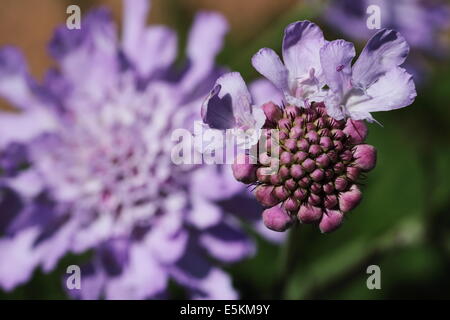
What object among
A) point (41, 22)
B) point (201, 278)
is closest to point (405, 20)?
point (201, 278)

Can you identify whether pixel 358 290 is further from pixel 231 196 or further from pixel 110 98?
pixel 110 98

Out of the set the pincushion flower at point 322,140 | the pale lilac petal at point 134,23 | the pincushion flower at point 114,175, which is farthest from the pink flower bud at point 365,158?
the pale lilac petal at point 134,23

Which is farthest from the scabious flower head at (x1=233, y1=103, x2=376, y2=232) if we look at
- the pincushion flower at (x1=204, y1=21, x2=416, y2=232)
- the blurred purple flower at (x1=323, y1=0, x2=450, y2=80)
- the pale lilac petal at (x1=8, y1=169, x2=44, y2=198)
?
the blurred purple flower at (x1=323, y1=0, x2=450, y2=80)

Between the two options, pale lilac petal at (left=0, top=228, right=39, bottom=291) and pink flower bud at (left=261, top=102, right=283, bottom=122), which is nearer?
pink flower bud at (left=261, top=102, right=283, bottom=122)

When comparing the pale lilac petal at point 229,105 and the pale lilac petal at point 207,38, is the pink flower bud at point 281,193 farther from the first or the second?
the pale lilac petal at point 207,38

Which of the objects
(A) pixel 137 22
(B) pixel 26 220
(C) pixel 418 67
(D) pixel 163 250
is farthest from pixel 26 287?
(C) pixel 418 67

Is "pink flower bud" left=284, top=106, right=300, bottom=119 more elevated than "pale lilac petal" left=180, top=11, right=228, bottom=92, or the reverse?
"pale lilac petal" left=180, top=11, right=228, bottom=92

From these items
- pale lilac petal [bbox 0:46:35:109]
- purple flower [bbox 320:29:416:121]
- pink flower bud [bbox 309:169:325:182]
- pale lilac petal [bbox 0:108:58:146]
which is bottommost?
pink flower bud [bbox 309:169:325:182]

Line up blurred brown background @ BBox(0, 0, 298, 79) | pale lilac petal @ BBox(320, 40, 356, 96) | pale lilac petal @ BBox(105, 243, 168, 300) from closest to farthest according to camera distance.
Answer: pale lilac petal @ BBox(320, 40, 356, 96) < pale lilac petal @ BBox(105, 243, 168, 300) < blurred brown background @ BBox(0, 0, 298, 79)

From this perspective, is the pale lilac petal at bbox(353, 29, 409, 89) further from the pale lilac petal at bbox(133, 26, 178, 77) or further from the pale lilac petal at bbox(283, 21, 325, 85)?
the pale lilac petal at bbox(133, 26, 178, 77)
